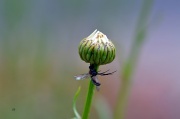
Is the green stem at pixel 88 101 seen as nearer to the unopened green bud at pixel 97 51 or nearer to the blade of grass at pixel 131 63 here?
the unopened green bud at pixel 97 51

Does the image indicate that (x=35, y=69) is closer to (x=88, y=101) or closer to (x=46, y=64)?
(x=46, y=64)

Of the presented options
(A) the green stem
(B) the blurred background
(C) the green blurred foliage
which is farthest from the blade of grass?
(A) the green stem

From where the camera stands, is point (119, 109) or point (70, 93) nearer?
point (119, 109)

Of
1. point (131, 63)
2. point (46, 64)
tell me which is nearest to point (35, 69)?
point (46, 64)

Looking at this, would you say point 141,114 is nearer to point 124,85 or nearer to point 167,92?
point 167,92

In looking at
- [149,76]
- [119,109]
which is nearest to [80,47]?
[119,109]

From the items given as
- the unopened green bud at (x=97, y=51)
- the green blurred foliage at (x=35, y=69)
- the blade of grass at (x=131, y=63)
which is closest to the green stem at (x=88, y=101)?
the unopened green bud at (x=97, y=51)

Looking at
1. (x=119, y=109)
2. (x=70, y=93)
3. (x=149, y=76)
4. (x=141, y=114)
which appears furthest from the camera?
(x=149, y=76)
